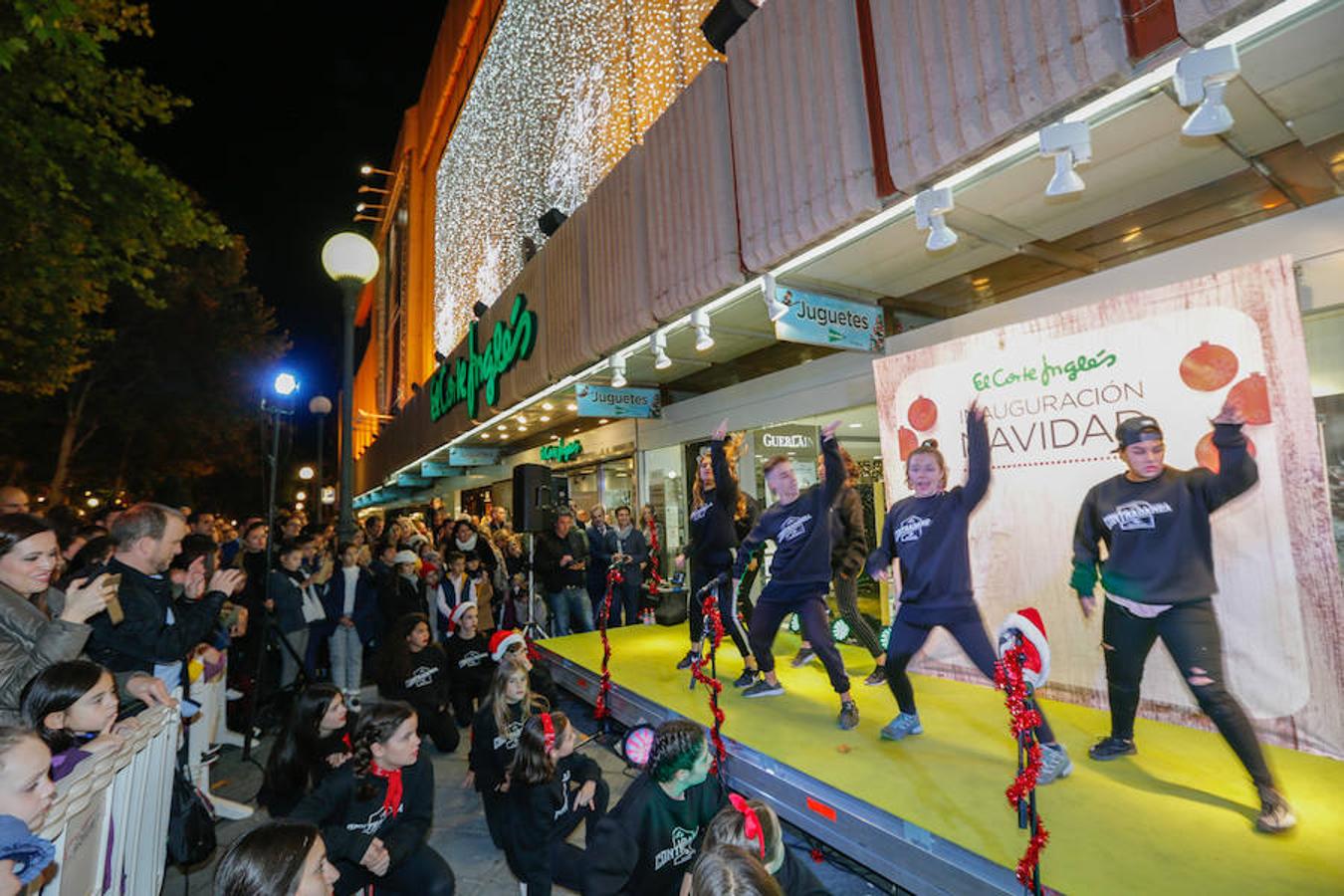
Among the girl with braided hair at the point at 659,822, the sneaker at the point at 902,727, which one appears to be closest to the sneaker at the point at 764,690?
the sneaker at the point at 902,727

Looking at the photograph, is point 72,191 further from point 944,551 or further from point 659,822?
point 944,551

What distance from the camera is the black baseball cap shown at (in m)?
3.52

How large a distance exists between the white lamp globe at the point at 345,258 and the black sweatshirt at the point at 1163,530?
8042 mm

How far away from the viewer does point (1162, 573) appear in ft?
10.8

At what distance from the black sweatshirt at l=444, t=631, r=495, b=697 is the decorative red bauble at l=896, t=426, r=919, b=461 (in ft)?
14.9

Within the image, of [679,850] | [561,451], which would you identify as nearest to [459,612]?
[679,850]

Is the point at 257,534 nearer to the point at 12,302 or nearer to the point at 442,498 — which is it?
the point at 12,302

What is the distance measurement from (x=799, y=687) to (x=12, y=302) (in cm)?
1083

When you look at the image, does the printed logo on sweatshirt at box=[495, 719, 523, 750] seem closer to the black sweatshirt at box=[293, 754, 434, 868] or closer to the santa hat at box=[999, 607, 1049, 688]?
the black sweatshirt at box=[293, 754, 434, 868]

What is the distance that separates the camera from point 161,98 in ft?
28.3

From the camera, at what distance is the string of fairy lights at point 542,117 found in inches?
293

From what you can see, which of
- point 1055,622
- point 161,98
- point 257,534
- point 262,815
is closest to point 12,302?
point 161,98

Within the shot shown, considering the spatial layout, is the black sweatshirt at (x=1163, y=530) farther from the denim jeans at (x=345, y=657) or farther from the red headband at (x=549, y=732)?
the denim jeans at (x=345, y=657)

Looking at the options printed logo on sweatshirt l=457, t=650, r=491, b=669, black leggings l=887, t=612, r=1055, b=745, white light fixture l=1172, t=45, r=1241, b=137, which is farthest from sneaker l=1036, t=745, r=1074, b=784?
printed logo on sweatshirt l=457, t=650, r=491, b=669
